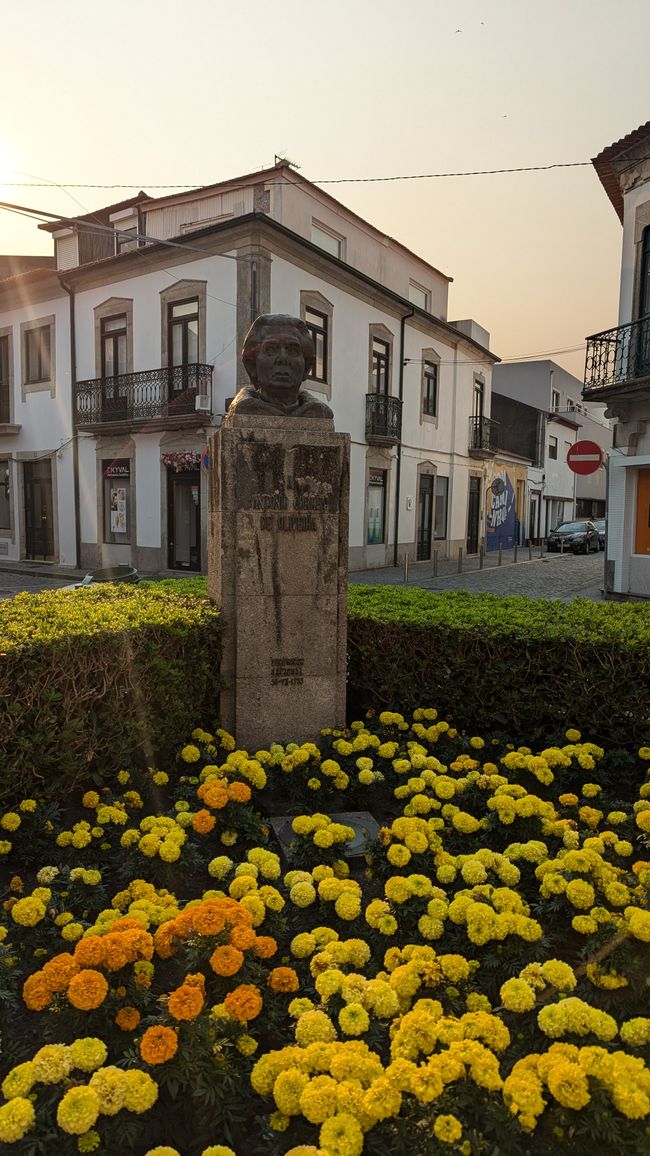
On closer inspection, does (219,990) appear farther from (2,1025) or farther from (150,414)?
(150,414)

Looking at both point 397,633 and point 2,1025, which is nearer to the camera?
point 2,1025

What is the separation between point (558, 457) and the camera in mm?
41531

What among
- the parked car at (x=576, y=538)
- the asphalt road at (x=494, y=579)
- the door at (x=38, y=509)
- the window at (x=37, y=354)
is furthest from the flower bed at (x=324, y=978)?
the parked car at (x=576, y=538)

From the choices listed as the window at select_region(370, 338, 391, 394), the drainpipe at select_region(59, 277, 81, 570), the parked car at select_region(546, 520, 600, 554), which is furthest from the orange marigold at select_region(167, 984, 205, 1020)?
the parked car at select_region(546, 520, 600, 554)

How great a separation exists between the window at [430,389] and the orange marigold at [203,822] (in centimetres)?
2345

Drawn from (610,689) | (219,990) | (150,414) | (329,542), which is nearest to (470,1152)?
(219,990)

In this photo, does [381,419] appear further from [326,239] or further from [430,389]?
[326,239]

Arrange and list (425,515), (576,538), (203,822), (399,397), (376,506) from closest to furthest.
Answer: (203,822) < (376,506) < (399,397) < (425,515) < (576,538)

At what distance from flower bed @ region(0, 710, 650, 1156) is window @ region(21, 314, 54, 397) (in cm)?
2133

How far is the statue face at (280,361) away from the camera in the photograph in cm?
485

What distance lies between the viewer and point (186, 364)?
18.3m

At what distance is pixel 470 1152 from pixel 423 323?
25.1 meters

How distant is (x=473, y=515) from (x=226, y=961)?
95.4 ft

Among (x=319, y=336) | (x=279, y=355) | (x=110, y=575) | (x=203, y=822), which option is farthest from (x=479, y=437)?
(x=203, y=822)
